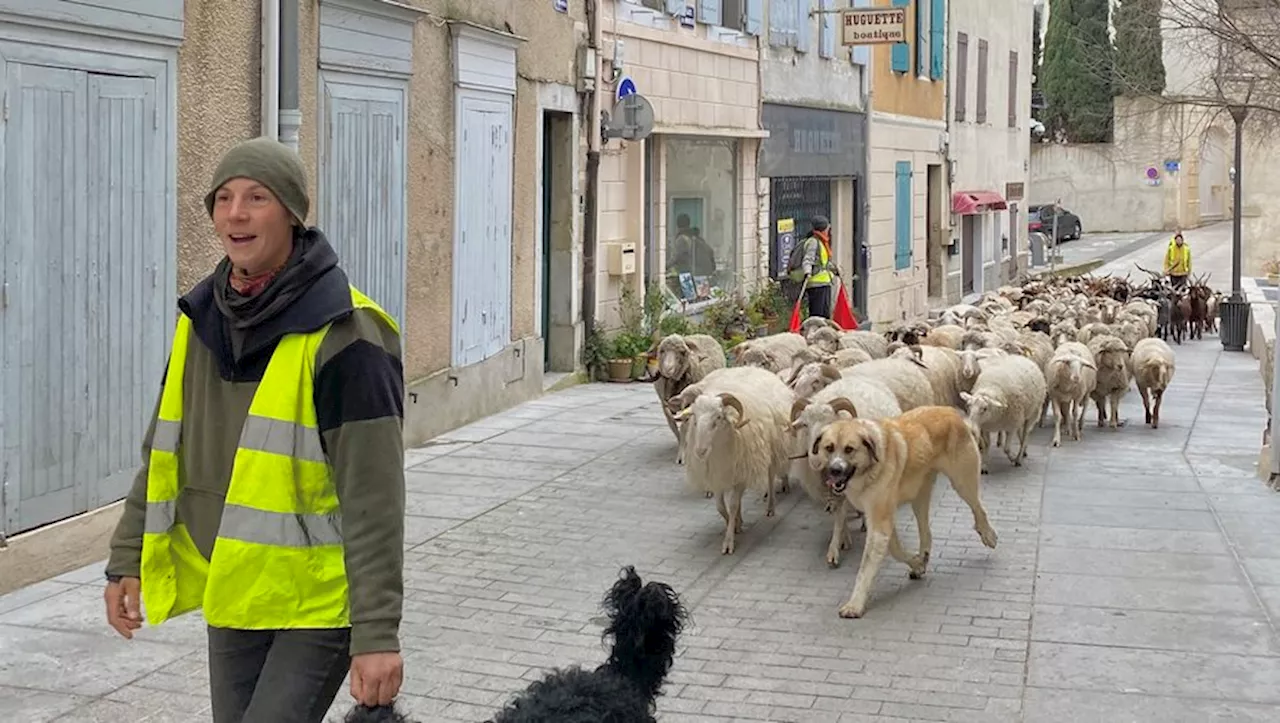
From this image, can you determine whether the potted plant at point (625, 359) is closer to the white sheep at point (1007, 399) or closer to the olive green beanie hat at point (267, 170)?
the white sheep at point (1007, 399)

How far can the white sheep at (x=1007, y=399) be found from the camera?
452 inches

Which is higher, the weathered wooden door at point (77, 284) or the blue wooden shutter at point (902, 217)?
the blue wooden shutter at point (902, 217)

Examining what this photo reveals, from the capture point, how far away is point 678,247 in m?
18.5

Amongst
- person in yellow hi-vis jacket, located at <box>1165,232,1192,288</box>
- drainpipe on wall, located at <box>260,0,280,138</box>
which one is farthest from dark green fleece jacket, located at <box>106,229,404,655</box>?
person in yellow hi-vis jacket, located at <box>1165,232,1192,288</box>

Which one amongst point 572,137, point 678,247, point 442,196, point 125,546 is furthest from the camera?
point 678,247

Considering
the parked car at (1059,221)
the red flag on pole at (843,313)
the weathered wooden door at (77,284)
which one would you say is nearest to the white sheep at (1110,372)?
the red flag on pole at (843,313)

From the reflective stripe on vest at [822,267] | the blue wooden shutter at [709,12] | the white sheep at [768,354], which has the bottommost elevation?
the white sheep at [768,354]

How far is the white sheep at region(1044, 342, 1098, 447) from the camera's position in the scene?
43.9 ft

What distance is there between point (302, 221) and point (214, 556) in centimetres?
74

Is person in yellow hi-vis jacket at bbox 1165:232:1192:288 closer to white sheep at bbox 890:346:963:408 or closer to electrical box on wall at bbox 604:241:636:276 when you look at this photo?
electrical box on wall at bbox 604:241:636:276

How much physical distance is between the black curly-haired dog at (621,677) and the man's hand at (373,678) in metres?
0.03

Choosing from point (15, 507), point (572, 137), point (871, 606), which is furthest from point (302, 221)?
point (572, 137)

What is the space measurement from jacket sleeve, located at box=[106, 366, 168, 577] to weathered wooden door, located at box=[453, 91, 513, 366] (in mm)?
9075

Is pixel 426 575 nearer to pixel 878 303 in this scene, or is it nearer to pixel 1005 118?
pixel 878 303
